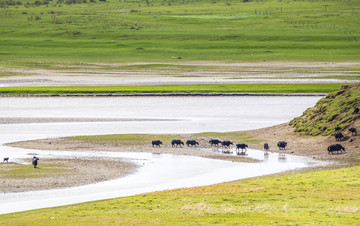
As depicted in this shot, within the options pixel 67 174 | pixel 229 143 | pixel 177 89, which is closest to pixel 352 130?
pixel 229 143

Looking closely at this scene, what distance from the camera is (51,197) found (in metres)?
26.5

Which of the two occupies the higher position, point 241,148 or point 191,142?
point 191,142

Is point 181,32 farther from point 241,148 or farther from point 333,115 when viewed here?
point 241,148

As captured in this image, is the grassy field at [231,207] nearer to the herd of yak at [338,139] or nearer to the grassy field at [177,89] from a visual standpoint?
the herd of yak at [338,139]

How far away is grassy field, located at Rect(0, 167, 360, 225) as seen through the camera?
65.4 feet

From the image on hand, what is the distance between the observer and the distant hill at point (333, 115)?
131 feet

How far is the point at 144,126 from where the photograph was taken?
46.9 meters

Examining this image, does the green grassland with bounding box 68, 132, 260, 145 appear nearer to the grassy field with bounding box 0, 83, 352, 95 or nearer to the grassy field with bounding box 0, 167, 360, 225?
the grassy field with bounding box 0, 167, 360, 225

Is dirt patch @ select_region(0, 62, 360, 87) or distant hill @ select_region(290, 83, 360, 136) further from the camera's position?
dirt patch @ select_region(0, 62, 360, 87)

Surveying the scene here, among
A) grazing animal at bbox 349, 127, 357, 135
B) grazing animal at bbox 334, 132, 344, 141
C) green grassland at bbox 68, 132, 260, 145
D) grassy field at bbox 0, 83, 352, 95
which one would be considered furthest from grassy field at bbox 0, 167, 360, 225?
grassy field at bbox 0, 83, 352, 95

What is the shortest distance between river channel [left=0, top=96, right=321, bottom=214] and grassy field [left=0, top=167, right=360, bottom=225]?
9.38 feet

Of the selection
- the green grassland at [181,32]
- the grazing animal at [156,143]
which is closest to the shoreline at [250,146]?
the grazing animal at [156,143]

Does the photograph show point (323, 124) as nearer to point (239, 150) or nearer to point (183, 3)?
point (239, 150)

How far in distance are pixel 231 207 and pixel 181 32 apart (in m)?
108
